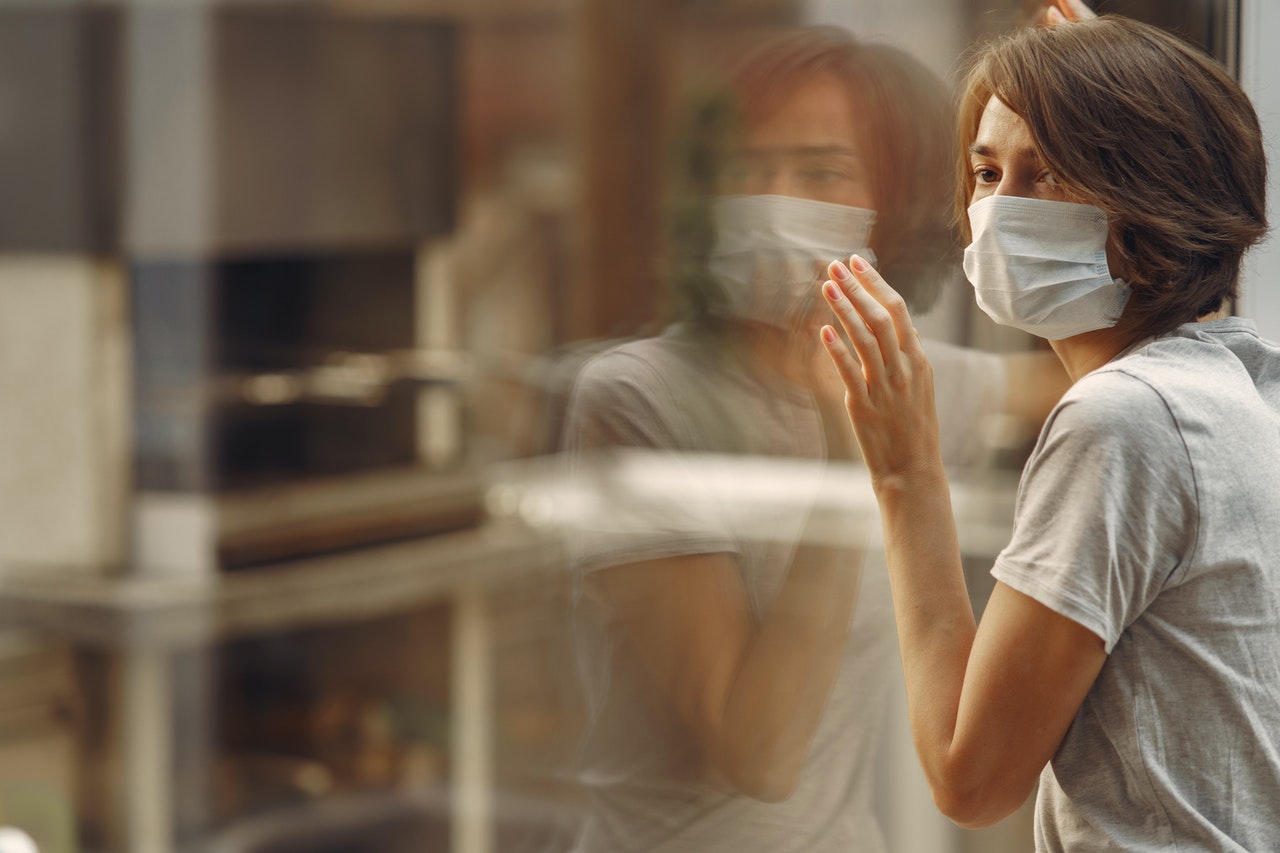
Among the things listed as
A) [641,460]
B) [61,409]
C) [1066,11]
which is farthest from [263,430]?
[1066,11]

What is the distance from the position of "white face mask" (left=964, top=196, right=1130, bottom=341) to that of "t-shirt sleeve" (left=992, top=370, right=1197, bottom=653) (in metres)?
0.08

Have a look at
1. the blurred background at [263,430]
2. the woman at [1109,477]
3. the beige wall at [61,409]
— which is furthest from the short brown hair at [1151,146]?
the beige wall at [61,409]

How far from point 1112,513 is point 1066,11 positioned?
0.42 metres

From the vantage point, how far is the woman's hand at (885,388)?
614 mm

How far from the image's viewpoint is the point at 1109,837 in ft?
1.95

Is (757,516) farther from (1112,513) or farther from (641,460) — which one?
(1112,513)

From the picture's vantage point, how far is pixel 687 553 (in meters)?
0.80

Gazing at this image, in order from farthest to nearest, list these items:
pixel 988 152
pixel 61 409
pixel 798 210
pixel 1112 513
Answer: pixel 61 409 → pixel 798 210 → pixel 988 152 → pixel 1112 513

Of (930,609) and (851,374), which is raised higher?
(851,374)

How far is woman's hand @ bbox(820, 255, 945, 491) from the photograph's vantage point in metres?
0.61

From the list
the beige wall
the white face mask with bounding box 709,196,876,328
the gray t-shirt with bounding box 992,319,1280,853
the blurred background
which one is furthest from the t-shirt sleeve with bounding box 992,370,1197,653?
the beige wall

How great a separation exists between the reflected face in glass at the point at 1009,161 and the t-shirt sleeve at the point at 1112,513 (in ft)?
0.39

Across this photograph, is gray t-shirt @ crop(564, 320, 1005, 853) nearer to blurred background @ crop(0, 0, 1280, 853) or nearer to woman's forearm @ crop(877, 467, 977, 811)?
woman's forearm @ crop(877, 467, 977, 811)

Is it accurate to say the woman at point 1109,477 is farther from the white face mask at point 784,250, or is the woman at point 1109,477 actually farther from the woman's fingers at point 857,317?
the white face mask at point 784,250
